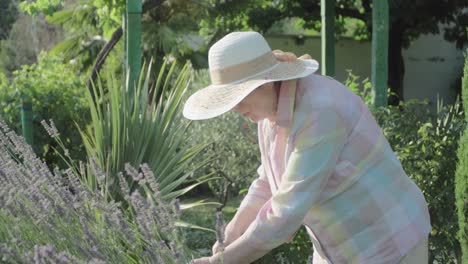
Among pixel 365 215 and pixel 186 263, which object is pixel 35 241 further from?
pixel 365 215

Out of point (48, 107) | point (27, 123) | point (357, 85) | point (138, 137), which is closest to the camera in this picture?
point (138, 137)

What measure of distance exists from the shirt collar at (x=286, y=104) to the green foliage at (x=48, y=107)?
5.74 meters

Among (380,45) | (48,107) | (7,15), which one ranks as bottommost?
(7,15)

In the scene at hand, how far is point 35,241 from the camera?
2547 mm

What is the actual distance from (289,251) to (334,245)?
1.77 metres

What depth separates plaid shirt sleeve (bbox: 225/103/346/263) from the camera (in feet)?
7.61

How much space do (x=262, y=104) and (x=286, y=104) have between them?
0.26 feet

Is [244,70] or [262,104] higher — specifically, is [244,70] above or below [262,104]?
above

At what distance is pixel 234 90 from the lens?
2.39m

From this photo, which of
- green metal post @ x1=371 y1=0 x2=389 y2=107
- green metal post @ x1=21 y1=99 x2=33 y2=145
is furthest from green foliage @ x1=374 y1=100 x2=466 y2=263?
green metal post @ x1=21 y1=99 x2=33 y2=145

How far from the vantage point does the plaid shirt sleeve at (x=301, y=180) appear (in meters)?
2.32

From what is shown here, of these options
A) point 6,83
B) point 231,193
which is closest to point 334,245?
point 231,193

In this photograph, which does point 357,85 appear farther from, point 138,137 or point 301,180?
point 301,180

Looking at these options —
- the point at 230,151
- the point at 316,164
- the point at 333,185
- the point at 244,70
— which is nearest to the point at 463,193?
the point at 333,185
